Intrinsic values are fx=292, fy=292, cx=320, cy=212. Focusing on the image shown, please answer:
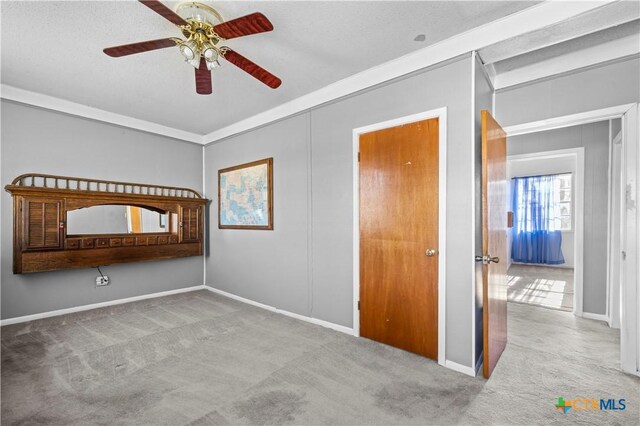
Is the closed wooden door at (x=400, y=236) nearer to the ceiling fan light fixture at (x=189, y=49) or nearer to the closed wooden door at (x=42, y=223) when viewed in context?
the ceiling fan light fixture at (x=189, y=49)

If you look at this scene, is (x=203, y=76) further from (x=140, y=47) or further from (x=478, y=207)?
(x=478, y=207)

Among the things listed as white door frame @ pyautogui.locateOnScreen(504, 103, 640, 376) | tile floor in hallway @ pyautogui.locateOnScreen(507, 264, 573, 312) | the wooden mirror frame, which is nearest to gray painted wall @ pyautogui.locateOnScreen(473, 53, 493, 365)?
white door frame @ pyautogui.locateOnScreen(504, 103, 640, 376)

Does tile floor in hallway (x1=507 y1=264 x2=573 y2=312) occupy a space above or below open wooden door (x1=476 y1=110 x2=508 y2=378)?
below

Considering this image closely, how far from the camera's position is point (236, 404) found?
6.20 ft

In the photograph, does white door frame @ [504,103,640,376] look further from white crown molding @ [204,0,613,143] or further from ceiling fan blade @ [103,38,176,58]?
ceiling fan blade @ [103,38,176,58]

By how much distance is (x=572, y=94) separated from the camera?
2.69m

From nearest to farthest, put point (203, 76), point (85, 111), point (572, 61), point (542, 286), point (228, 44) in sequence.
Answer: point (203, 76) → point (228, 44) → point (572, 61) → point (85, 111) → point (542, 286)

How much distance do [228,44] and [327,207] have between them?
179cm

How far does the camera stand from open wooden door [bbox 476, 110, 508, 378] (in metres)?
2.15

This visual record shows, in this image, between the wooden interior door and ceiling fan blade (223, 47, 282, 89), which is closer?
ceiling fan blade (223, 47, 282, 89)

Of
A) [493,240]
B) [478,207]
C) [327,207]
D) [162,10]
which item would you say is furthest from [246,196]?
[493,240]

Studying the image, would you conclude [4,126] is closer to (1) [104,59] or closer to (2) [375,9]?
(1) [104,59]

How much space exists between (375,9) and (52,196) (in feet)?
13.0

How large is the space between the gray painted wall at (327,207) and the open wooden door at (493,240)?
0.13 metres
